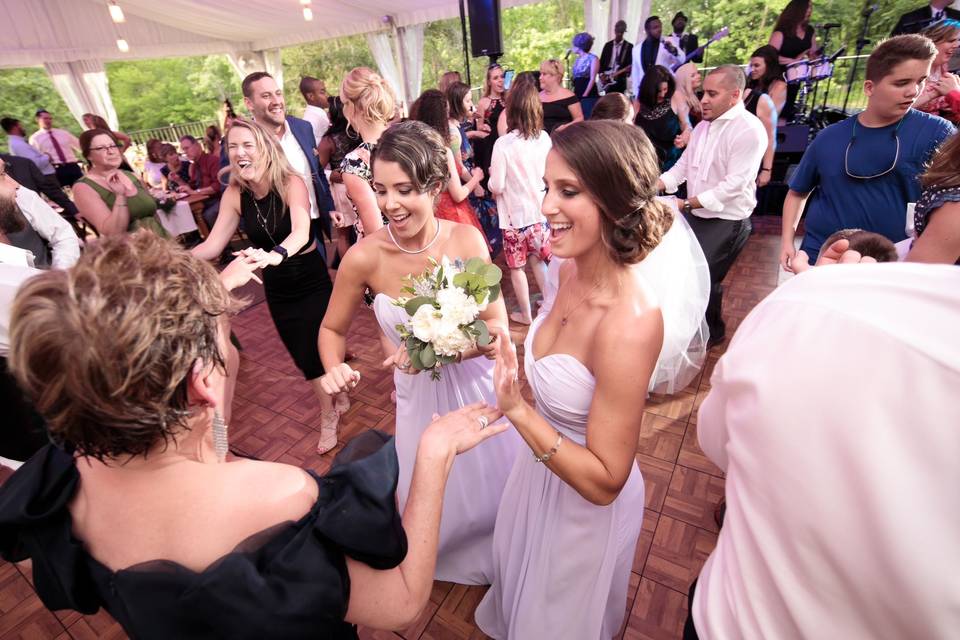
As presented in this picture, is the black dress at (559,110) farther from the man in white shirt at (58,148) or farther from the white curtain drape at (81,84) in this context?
the white curtain drape at (81,84)

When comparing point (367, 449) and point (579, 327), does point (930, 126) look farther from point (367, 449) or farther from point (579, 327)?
point (367, 449)

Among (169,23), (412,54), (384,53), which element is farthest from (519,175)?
(169,23)

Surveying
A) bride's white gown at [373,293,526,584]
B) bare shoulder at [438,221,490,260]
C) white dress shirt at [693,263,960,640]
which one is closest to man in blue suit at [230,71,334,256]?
bare shoulder at [438,221,490,260]

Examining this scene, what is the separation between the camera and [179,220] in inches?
249

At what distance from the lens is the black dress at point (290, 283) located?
8.11ft

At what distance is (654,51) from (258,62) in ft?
44.5

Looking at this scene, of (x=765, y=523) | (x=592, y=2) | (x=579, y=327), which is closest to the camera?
(x=765, y=523)

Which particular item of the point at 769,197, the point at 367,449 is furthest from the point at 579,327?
the point at 769,197

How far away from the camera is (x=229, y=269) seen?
81.5 inches

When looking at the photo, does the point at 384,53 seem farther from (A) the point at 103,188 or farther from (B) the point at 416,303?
(B) the point at 416,303

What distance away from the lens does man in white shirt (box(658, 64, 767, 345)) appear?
2.85 meters

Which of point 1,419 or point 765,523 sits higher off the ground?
point 765,523

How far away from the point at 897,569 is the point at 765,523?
0.15 m

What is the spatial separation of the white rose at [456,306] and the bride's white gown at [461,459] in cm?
52
